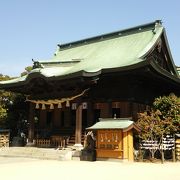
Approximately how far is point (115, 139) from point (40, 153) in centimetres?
592

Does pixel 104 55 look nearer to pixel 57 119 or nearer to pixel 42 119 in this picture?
pixel 57 119

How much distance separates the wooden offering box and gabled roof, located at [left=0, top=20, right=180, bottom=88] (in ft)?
13.7

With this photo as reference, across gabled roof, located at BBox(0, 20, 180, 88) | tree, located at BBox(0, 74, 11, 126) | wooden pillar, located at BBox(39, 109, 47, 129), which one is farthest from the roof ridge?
wooden pillar, located at BBox(39, 109, 47, 129)

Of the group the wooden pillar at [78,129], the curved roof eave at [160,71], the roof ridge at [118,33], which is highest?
the roof ridge at [118,33]

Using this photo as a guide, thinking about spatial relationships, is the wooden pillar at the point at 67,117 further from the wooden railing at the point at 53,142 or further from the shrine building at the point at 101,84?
the wooden railing at the point at 53,142

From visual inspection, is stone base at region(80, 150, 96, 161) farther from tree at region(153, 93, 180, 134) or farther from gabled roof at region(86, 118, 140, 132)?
tree at region(153, 93, 180, 134)

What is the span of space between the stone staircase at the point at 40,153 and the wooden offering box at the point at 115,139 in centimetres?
Answer: 218

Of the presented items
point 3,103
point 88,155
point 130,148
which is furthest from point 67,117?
point 3,103

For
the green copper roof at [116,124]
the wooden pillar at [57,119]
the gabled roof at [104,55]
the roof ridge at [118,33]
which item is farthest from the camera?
the roof ridge at [118,33]

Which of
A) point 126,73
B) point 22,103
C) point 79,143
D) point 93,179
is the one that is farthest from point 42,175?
point 22,103

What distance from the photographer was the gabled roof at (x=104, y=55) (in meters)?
24.2

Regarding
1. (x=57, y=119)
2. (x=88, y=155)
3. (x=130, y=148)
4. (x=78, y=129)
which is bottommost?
(x=88, y=155)

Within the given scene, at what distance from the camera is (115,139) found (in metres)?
A: 20.0

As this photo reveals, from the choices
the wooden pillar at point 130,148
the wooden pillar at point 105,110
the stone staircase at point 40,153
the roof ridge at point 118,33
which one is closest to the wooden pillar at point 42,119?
the stone staircase at point 40,153
